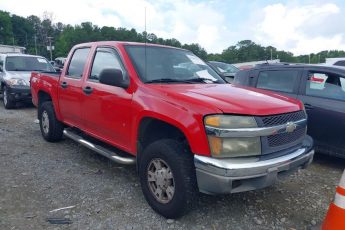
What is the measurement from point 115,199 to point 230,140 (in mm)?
1702

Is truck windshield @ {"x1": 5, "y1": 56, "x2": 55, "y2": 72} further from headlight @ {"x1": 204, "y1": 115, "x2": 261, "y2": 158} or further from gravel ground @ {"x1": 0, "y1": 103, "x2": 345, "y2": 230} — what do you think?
headlight @ {"x1": 204, "y1": 115, "x2": 261, "y2": 158}

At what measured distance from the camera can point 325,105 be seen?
5277mm

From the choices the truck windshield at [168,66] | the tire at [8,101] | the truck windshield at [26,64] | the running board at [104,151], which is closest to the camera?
the running board at [104,151]

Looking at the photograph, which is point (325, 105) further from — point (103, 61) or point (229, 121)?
point (103, 61)

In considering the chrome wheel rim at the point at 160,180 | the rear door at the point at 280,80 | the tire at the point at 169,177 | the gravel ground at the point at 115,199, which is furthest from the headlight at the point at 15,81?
the chrome wheel rim at the point at 160,180

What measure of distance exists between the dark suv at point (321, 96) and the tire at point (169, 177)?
9.22ft

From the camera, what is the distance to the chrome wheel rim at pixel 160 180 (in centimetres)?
349

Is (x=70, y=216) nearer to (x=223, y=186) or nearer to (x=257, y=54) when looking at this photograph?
(x=223, y=186)

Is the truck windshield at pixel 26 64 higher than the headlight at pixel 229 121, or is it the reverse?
the truck windshield at pixel 26 64

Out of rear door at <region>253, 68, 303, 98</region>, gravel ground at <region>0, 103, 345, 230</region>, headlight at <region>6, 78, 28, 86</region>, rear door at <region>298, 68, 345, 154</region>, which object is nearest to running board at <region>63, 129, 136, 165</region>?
gravel ground at <region>0, 103, 345, 230</region>

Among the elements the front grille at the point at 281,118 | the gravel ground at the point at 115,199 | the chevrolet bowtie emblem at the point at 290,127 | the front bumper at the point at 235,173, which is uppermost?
the front grille at the point at 281,118

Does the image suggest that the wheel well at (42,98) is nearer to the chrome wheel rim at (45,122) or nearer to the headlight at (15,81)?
the chrome wheel rim at (45,122)

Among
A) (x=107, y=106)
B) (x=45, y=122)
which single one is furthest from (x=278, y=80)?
(x=45, y=122)

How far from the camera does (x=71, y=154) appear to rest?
5.76m
